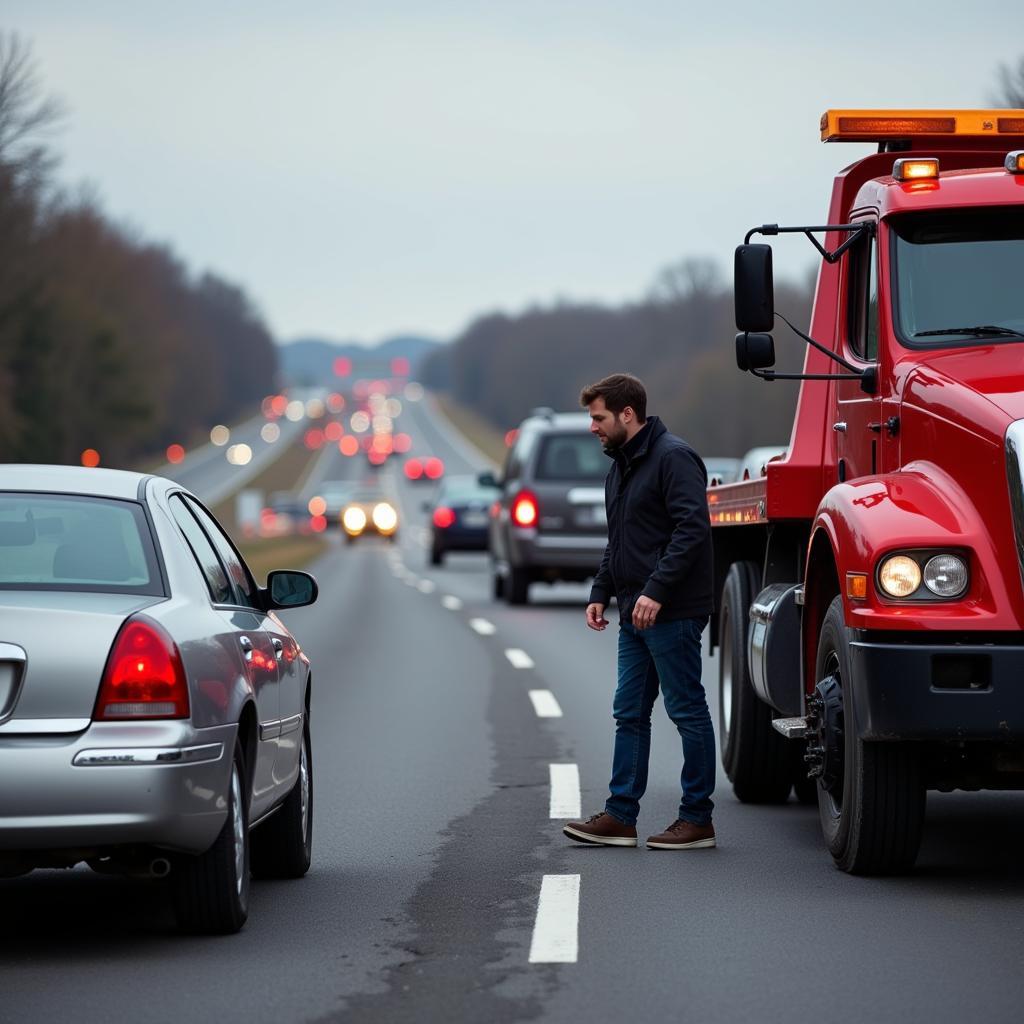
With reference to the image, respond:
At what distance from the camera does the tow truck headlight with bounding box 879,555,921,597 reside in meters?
7.12

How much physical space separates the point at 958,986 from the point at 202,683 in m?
2.34

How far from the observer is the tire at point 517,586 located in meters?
26.1

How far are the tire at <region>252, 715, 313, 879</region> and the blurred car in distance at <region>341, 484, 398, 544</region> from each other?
53.0m

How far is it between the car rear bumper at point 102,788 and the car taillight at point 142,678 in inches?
1.6

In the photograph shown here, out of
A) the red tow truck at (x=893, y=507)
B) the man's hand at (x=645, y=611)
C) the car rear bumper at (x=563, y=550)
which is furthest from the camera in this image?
the car rear bumper at (x=563, y=550)

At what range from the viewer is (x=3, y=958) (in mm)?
6453

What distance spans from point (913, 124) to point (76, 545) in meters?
4.50

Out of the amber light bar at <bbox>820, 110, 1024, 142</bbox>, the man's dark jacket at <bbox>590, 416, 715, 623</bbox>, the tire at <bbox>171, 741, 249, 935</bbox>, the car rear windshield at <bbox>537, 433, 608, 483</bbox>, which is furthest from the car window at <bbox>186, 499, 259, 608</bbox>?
the car rear windshield at <bbox>537, 433, 608, 483</bbox>

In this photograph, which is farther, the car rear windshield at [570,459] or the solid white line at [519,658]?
the car rear windshield at [570,459]

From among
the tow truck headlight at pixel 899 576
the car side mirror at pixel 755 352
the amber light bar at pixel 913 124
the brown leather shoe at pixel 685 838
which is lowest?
the brown leather shoe at pixel 685 838

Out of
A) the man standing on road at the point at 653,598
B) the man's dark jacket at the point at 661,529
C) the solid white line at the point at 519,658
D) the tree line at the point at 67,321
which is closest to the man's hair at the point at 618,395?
the man standing on road at the point at 653,598

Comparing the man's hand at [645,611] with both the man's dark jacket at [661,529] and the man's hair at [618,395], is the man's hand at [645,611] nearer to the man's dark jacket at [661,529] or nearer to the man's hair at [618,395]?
the man's dark jacket at [661,529]

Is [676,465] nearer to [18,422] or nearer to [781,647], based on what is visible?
[781,647]

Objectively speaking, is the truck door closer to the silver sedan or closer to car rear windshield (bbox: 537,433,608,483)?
the silver sedan
